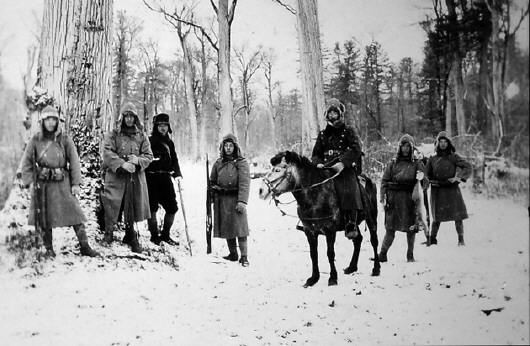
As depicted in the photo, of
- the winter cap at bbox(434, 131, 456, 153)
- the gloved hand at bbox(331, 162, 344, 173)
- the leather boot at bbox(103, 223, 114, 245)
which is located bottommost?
the leather boot at bbox(103, 223, 114, 245)

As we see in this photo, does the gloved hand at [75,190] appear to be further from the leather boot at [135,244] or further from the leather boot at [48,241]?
the leather boot at [135,244]

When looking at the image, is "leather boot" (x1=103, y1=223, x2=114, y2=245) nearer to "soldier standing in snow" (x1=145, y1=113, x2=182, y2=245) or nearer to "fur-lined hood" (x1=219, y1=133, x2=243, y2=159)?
"soldier standing in snow" (x1=145, y1=113, x2=182, y2=245)

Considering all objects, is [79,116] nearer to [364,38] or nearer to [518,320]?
[364,38]

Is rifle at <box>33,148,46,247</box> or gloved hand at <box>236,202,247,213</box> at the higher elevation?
rifle at <box>33,148,46,247</box>

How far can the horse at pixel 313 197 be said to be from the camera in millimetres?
2897

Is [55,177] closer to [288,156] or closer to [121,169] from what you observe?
[121,169]

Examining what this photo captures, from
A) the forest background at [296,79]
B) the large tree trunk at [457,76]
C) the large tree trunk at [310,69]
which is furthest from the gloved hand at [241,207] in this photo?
the large tree trunk at [457,76]

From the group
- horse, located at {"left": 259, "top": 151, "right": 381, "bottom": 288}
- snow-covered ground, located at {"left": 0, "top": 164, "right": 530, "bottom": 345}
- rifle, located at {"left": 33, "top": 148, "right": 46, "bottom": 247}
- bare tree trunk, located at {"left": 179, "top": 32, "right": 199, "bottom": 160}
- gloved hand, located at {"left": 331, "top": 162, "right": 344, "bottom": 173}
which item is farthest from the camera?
bare tree trunk, located at {"left": 179, "top": 32, "right": 199, "bottom": 160}

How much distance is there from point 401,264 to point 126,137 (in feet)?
11.6

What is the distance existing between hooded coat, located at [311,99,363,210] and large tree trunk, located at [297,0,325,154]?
102 millimetres

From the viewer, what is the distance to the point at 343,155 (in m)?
2.74

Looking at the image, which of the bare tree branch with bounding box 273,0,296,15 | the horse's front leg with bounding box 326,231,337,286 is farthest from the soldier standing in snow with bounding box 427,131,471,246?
the bare tree branch with bounding box 273,0,296,15

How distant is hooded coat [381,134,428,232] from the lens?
167 cm

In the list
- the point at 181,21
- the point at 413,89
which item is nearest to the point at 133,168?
the point at 181,21
